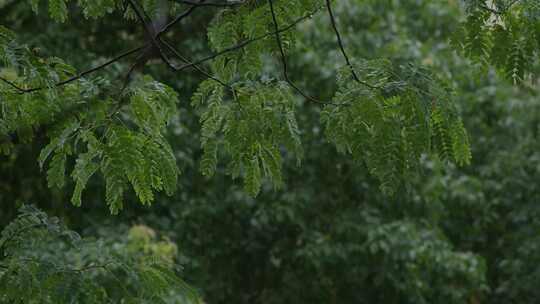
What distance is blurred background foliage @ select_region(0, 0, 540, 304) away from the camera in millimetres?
6289

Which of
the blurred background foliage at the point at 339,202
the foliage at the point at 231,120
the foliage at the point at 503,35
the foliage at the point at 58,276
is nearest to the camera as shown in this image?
the foliage at the point at 231,120

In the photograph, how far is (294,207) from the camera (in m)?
6.79

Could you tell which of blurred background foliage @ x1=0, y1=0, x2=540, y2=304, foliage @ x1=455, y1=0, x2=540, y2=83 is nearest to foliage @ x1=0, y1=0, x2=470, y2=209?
foliage @ x1=455, y1=0, x2=540, y2=83

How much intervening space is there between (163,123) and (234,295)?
5.46m

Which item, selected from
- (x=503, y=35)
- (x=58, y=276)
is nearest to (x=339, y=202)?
(x=503, y=35)

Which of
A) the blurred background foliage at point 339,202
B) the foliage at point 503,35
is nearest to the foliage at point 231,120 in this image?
the foliage at point 503,35

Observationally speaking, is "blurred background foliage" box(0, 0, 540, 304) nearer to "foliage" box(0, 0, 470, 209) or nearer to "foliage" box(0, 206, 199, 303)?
"foliage" box(0, 206, 199, 303)

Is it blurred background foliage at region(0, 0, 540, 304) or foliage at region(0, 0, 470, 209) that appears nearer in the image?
foliage at region(0, 0, 470, 209)

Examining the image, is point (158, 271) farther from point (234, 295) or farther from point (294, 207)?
point (234, 295)

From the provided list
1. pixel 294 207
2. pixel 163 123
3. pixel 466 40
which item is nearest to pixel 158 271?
pixel 163 123

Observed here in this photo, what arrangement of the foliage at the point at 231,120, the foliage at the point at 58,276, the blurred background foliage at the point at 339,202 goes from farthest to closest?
the blurred background foliage at the point at 339,202, the foliage at the point at 58,276, the foliage at the point at 231,120

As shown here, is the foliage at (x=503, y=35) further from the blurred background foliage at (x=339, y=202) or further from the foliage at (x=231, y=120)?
the blurred background foliage at (x=339, y=202)

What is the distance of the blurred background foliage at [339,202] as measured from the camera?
248 inches

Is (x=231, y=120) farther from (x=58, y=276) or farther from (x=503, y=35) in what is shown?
(x=503, y=35)
